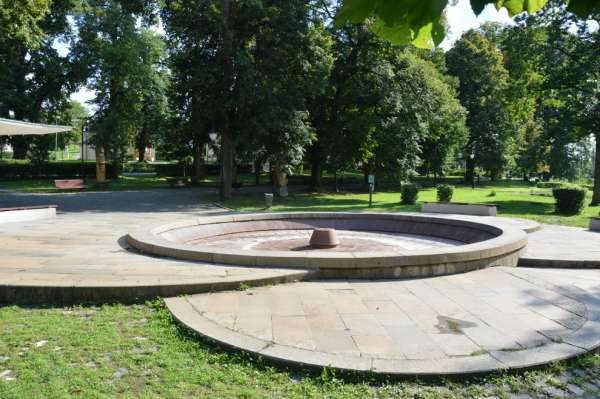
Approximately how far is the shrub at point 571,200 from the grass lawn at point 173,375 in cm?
1878

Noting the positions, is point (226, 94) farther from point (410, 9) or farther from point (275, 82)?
point (410, 9)

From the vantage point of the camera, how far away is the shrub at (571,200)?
71.0 ft

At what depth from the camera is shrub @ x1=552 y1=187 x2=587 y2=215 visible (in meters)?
21.6

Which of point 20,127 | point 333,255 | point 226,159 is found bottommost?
point 333,255

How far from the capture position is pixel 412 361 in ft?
15.6

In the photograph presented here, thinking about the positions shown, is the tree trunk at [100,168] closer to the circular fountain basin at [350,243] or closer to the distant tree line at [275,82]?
the distant tree line at [275,82]

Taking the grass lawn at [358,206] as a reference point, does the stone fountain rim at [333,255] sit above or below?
above

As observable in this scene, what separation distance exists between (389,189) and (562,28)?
56.1 feet

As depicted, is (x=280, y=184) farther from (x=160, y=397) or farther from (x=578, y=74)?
(x=160, y=397)

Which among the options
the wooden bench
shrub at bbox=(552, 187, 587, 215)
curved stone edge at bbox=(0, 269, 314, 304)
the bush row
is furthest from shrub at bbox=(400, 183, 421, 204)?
the bush row

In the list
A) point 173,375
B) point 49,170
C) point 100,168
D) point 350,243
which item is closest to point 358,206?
point 350,243

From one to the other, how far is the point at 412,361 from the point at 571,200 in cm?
2018

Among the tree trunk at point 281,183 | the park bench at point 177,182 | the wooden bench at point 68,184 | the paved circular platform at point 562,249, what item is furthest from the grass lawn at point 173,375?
the park bench at point 177,182

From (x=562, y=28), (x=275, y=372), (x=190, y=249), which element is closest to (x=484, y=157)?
(x=562, y=28)
